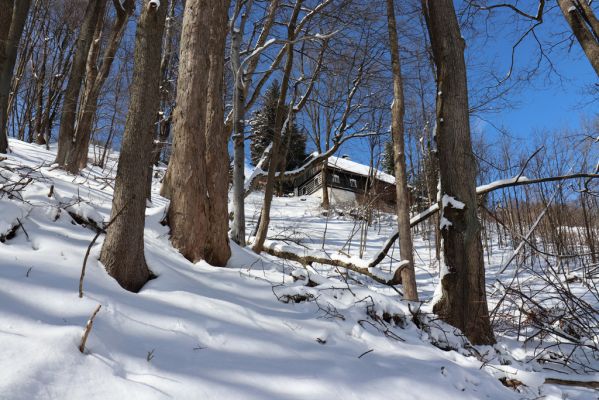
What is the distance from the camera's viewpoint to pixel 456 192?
3957 millimetres

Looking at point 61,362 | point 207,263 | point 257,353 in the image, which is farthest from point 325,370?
point 207,263

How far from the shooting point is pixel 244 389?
1689mm

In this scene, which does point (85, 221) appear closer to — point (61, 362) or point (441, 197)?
point (61, 362)

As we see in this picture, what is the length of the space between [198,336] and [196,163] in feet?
7.05

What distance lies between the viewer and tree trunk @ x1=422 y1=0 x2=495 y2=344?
371cm

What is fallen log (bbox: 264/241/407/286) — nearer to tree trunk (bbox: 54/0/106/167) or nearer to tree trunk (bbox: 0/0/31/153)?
tree trunk (bbox: 0/0/31/153)

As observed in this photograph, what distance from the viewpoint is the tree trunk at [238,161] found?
6637 mm

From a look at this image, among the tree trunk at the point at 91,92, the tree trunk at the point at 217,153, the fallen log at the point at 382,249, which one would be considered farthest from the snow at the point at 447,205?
the tree trunk at the point at 91,92

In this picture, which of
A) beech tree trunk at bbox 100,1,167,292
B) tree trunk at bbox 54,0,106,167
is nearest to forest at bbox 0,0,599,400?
beech tree trunk at bbox 100,1,167,292

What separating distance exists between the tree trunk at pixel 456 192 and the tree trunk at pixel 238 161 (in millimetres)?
3633

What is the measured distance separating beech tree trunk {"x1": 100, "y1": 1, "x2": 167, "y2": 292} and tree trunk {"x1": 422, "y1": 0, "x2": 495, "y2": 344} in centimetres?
294

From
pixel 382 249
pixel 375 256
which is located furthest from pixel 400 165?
pixel 375 256

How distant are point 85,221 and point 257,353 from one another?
2137 mm

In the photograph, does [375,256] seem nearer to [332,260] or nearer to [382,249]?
[382,249]
